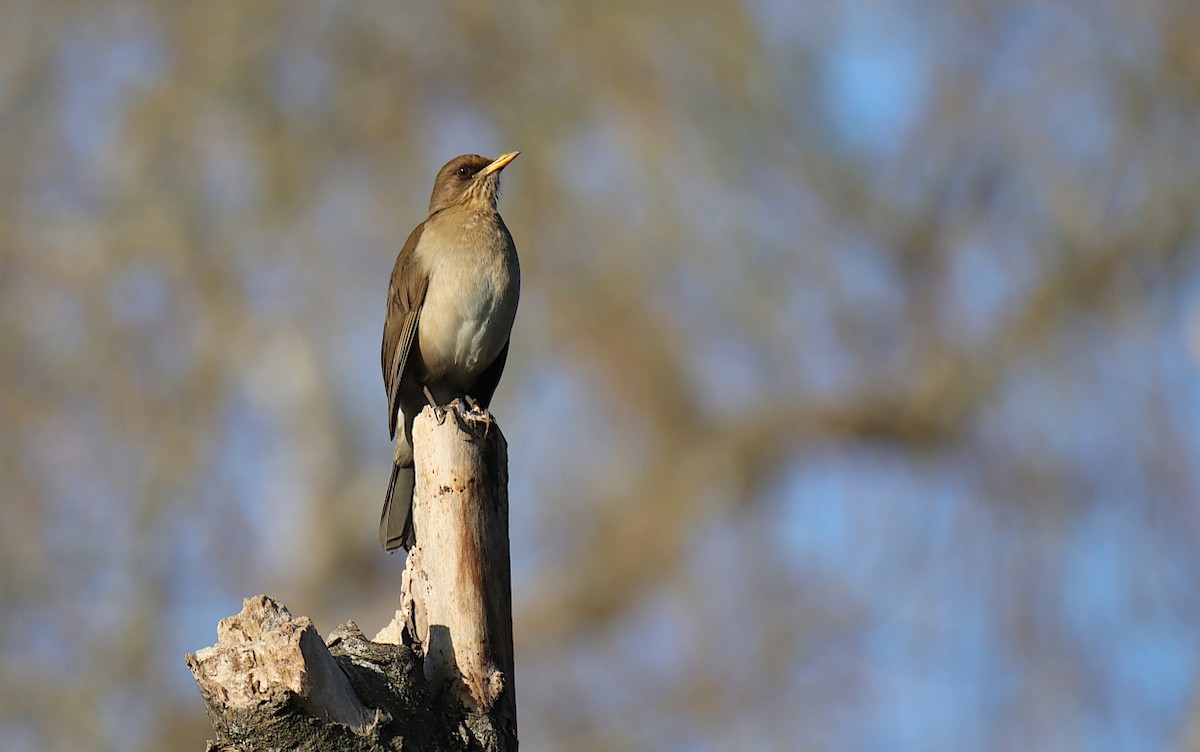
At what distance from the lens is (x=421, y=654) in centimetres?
407

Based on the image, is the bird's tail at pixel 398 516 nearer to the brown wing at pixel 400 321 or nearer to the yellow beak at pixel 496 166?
the brown wing at pixel 400 321

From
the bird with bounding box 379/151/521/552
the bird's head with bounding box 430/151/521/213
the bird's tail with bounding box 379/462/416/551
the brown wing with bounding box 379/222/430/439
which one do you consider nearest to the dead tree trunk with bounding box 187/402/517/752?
the bird's tail with bounding box 379/462/416/551

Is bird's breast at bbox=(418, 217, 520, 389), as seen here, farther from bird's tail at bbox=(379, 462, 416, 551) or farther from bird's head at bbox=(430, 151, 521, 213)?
bird's tail at bbox=(379, 462, 416, 551)

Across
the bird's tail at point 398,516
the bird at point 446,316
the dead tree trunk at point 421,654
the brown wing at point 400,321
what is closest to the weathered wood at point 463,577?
the dead tree trunk at point 421,654

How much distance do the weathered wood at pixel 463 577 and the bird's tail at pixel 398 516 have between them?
140cm

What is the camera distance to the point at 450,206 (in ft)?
23.0

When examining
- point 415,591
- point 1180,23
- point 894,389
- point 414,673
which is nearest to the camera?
point 414,673

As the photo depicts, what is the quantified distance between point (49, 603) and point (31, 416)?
1357 millimetres

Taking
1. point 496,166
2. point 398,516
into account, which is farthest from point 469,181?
point 398,516

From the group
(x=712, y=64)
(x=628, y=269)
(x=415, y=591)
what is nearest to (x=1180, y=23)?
(x=712, y=64)

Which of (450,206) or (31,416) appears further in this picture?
(31,416)

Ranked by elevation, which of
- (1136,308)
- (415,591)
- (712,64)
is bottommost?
(415,591)

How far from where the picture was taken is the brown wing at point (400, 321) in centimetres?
652

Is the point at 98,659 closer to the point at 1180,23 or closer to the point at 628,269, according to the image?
the point at 628,269
